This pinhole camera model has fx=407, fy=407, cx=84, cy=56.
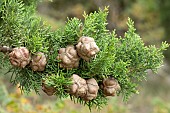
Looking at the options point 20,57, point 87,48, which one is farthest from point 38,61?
point 87,48

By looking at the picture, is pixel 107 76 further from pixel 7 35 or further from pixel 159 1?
pixel 159 1

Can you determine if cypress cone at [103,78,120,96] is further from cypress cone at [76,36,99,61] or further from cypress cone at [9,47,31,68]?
cypress cone at [9,47,31,68]

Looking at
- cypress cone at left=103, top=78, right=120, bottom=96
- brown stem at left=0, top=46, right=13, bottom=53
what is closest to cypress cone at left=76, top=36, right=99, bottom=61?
cypress cone at left=103, top=78, right=120, bottom=96

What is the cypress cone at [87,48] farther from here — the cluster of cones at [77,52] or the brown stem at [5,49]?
the brown stem at [5,49]

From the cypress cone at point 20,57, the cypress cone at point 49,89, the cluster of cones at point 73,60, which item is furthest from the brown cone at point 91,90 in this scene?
the cypress cone at point 20,57

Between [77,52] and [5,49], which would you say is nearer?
[77,52]

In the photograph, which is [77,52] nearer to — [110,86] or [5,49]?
[110,86]
